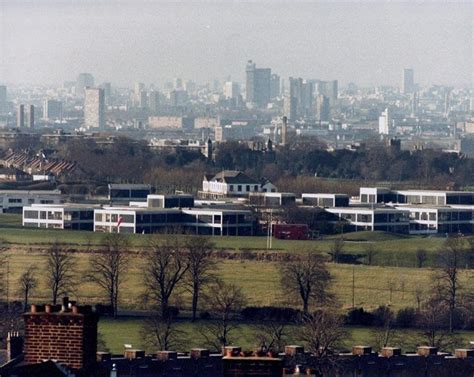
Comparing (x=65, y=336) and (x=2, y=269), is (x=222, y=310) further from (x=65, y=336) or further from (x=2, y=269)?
(x=65, y=336)

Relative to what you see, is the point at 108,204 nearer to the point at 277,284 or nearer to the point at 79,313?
the point at 277,284

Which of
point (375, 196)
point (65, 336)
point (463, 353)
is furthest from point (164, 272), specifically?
point (375, 196)

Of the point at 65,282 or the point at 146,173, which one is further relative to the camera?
the point at 146,173

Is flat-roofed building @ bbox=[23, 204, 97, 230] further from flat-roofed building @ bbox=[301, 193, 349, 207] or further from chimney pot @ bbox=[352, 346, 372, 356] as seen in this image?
chimney pot @ bbox=[352, 346, 372, 356]

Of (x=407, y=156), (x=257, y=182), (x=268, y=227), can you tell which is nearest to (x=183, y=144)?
(x=407, y=156)

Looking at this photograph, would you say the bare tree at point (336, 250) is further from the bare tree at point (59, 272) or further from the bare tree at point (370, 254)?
the bare tree at point (59, 272)

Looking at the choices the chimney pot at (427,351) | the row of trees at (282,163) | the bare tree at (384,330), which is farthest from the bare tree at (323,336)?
the row of trees at (282,163)

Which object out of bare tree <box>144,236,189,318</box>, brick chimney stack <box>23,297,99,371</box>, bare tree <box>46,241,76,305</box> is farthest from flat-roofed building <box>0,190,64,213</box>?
brick chimney stack <box>23,297,99,371</box>
